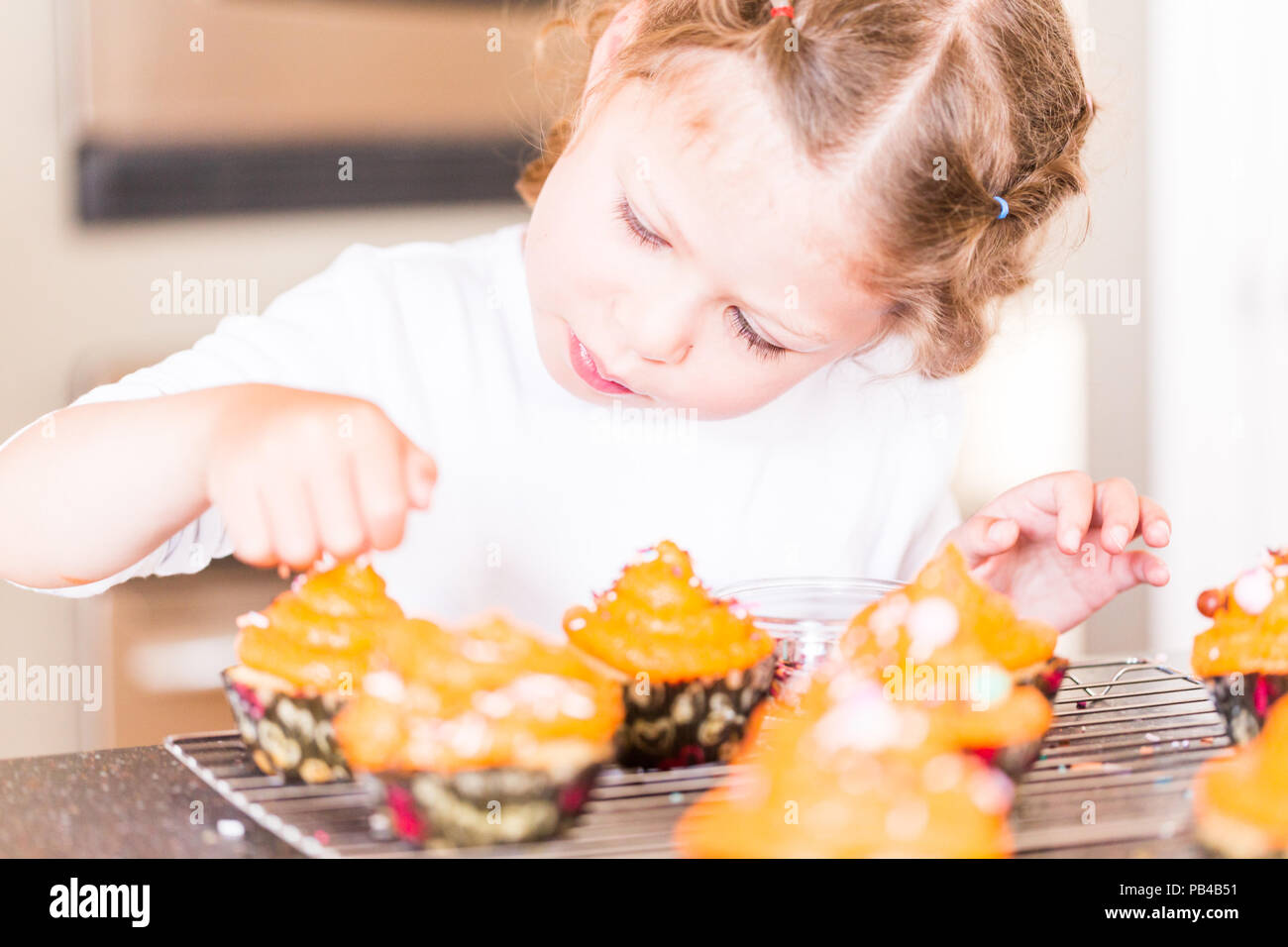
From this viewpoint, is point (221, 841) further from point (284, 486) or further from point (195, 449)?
point (195, 449)

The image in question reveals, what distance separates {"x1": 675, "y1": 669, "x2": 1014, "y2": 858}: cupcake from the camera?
619mm

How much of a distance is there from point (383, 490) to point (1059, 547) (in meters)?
0.61

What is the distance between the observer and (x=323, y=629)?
853 mm

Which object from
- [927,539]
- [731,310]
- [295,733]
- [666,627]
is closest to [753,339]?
[731,310]

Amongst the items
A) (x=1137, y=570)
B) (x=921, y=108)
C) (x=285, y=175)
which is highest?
(x=285, y=175)

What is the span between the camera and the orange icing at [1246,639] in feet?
2.82

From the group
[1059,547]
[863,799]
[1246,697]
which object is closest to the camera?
[863,799]

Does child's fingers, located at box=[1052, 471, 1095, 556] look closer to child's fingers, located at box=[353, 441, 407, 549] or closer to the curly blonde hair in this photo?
the curly blonde hair

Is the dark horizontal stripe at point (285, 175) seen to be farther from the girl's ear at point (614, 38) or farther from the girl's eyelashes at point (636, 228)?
the girl's eyelashes at point (636, 228)

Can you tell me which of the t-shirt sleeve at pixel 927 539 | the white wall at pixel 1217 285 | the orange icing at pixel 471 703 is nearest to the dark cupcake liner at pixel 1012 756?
the orange icing at pixel 471 703

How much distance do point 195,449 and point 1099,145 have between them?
2.04m

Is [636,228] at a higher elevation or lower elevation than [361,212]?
lower

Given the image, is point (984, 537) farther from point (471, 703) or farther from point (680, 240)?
point (471, 703)
